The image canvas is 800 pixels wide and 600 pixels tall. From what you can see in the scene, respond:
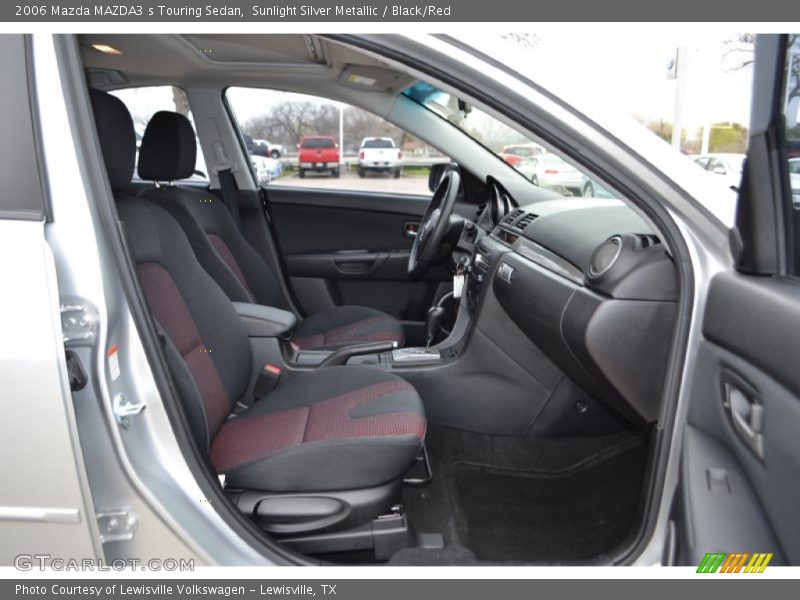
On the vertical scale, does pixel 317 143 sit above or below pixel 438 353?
above

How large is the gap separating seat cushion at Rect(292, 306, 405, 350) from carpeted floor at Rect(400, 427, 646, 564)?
50cm

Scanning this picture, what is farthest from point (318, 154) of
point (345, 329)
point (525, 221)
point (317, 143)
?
point (525, 221)

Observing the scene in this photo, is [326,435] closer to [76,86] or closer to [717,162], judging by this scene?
[76,86]

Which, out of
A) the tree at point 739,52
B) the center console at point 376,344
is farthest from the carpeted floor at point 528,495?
the tree at point 739,52

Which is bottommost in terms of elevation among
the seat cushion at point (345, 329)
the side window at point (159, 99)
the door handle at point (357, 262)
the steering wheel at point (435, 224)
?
the seat cushion at point (345, 329)

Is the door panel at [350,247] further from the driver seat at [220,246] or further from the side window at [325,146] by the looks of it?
the driver seat at [220,246]

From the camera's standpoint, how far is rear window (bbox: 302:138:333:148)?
351 cm

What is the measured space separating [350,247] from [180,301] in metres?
1.85

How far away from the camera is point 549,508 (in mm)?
2012

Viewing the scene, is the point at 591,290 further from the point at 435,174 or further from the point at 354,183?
the point at 354,183

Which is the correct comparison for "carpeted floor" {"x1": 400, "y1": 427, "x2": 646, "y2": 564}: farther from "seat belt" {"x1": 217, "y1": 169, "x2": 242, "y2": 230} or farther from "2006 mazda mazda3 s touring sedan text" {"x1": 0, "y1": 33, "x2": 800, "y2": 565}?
"seat belt" {"x1": 217, "y1": 169, "x2": 242, "y2": 230}

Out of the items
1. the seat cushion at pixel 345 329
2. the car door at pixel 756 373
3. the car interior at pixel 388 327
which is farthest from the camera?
the seat cushion at pixel 345 329

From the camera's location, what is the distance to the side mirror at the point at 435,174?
2.95 meters

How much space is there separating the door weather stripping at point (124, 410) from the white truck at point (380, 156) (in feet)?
7.94
